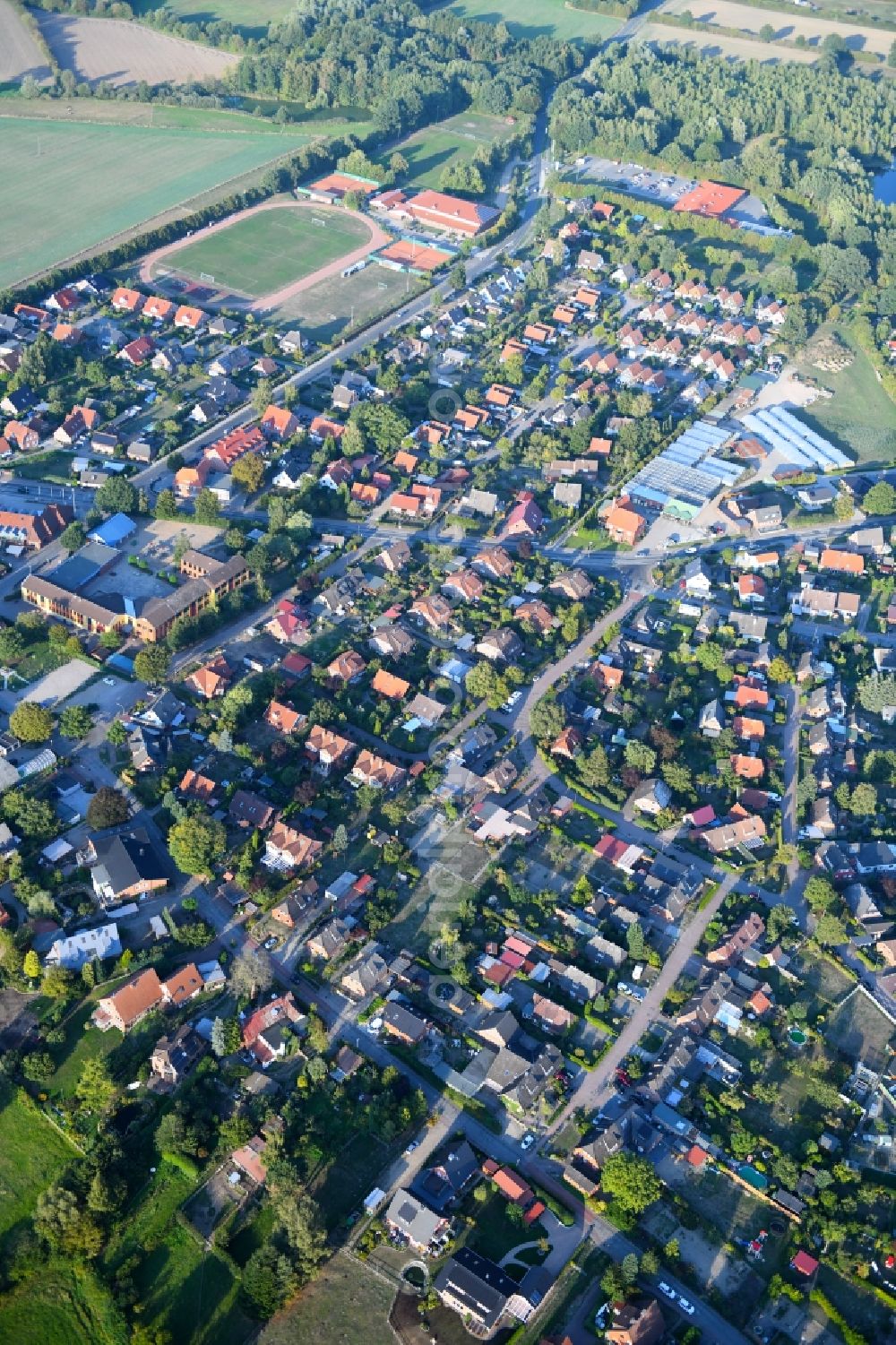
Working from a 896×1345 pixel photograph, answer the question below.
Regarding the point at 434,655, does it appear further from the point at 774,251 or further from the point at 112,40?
the point at 112,40

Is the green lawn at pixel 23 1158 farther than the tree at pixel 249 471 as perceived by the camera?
No

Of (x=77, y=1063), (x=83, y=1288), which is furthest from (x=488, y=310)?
(x=83, y=1288)

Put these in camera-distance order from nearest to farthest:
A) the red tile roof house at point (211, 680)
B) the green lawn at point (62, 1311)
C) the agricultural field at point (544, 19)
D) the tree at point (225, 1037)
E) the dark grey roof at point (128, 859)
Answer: the green lawn at point (62, 1311) < the tree at point (225, 1037) < the dark grey roof at point (128, 859) < the red tile roof house at point (211, 680) < the agricultural field at point (544, 19)

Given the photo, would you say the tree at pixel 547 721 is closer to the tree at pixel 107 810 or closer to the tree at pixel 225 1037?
the tree at pixel 107 810

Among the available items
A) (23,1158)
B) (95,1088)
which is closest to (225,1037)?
(95,1088)

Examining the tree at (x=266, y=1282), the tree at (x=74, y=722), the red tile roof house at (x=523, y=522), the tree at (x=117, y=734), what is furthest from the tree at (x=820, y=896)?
the tree at (x=74, y=722)

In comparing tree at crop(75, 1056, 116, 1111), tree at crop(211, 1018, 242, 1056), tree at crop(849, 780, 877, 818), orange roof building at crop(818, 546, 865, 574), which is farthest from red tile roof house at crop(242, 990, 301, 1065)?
orange roof building at crop(818, 546, 865, 574)
